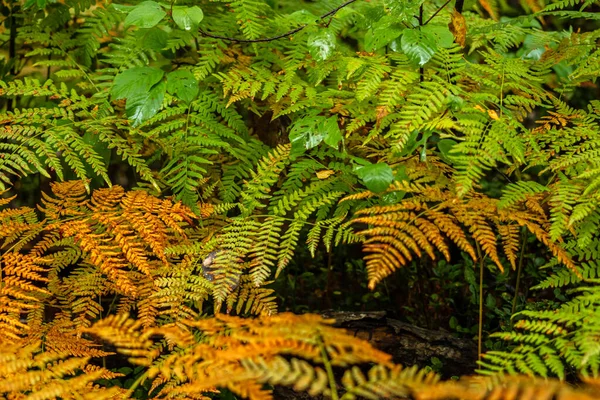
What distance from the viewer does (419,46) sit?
6.95 feet

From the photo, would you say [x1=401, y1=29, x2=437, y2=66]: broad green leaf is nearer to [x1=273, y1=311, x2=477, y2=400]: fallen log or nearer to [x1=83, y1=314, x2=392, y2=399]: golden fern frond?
[x1=83, y1=314, x2=392, y2=399]: golden fern frond

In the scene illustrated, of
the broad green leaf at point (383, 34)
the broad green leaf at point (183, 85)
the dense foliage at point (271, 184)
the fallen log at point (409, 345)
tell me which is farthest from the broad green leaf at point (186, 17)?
the fallen log at point (409, 345)

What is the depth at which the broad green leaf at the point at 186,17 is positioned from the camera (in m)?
2.23

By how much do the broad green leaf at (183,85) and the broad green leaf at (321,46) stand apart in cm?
49

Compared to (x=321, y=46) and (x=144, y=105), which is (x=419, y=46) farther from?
(x=144, y=105)

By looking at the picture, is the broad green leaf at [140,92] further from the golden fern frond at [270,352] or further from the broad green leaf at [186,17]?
the golden fern frond at [270,352]

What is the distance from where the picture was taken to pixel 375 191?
2027 millimetres

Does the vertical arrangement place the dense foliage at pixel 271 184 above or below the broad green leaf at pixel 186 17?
below

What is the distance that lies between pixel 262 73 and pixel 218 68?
410mm

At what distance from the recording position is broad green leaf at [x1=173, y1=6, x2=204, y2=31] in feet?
7.32

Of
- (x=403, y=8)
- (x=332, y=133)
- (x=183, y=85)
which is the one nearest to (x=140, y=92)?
(x=183, y=85)

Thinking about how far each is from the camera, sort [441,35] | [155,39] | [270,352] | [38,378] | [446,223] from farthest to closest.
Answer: [155,39] < [441,35] < [446,223] < [38,378] < [270,352]

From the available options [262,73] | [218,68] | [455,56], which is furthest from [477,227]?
[218,68]

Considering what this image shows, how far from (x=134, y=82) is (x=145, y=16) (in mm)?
263
